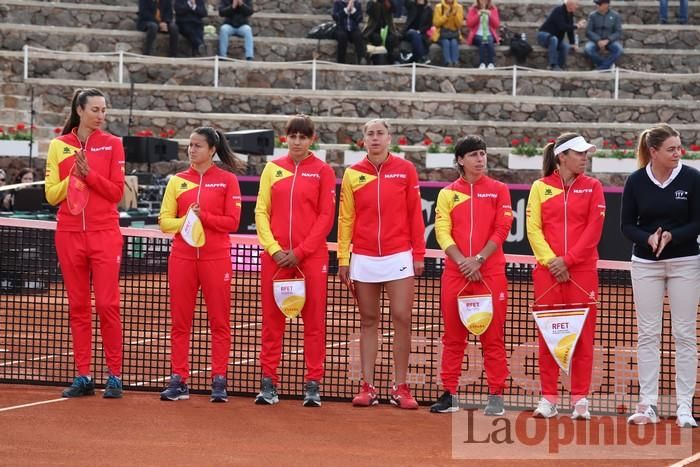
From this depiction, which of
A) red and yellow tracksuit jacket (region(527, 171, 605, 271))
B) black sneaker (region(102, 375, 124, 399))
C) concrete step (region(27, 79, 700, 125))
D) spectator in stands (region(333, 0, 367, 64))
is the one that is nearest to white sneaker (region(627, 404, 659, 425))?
red and yellow tracksuit jacket (region(527, 171, 605, 271))

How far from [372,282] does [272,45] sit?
18.5 metres

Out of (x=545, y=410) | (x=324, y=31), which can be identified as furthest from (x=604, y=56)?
(x=545, y=410)

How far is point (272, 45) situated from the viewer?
89.5 feet

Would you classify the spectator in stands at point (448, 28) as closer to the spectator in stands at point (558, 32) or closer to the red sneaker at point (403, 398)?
the spectator in stands at point (558, 32)

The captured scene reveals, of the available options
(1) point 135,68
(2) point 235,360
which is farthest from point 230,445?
(1) point 135,68

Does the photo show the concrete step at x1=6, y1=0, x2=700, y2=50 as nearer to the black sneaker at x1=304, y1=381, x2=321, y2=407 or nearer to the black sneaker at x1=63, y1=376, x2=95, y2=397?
the black sneaker at x1=63, y1=376, x2=95, y2=397

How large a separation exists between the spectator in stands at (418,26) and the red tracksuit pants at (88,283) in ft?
58.4

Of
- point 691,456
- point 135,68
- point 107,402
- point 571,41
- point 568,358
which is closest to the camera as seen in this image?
Answer: point 691,456

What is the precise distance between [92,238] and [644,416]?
4.28 m

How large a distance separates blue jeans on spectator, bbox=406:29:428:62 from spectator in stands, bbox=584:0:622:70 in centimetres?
373

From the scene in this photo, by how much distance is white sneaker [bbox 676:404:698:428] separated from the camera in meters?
8.68

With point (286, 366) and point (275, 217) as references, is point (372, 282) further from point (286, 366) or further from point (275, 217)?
point (286, 366)

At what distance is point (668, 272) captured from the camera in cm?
884

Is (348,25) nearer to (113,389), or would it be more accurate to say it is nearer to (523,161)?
(523,161)
